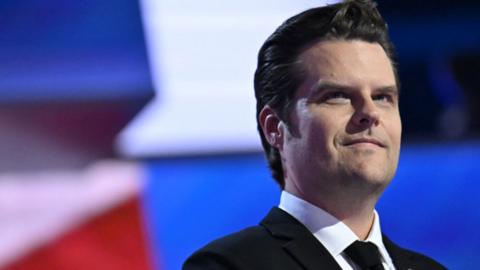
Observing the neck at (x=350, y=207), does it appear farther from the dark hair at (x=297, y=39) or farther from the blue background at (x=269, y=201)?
the blue background at (x=269, y=201)

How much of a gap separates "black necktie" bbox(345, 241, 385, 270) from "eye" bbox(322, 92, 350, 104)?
25 centimetres

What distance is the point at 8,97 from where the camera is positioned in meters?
2.68

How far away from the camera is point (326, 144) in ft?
4.72

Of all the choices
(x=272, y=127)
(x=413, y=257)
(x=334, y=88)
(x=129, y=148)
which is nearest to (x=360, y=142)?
(x=334, y=88)

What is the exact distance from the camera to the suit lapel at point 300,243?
1423 mm

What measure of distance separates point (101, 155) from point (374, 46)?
1384 millimetres

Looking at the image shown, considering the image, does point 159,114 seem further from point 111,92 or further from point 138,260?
point 138,260

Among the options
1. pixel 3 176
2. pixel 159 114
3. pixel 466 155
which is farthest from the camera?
pixel 466 155

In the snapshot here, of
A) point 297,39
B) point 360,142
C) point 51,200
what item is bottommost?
point 360,142

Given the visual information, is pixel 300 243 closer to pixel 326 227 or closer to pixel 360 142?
pixel 326 227

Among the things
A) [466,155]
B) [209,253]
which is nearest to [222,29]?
[466,155]

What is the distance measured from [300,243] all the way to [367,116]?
0.25 meters

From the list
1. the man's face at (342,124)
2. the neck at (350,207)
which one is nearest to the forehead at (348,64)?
the man's face at (342,124)

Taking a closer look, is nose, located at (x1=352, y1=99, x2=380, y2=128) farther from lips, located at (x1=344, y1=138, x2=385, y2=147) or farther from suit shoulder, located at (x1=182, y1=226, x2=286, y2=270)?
suit shoulder, located at (x1=182, y1=226, x2=286, y2=270)
